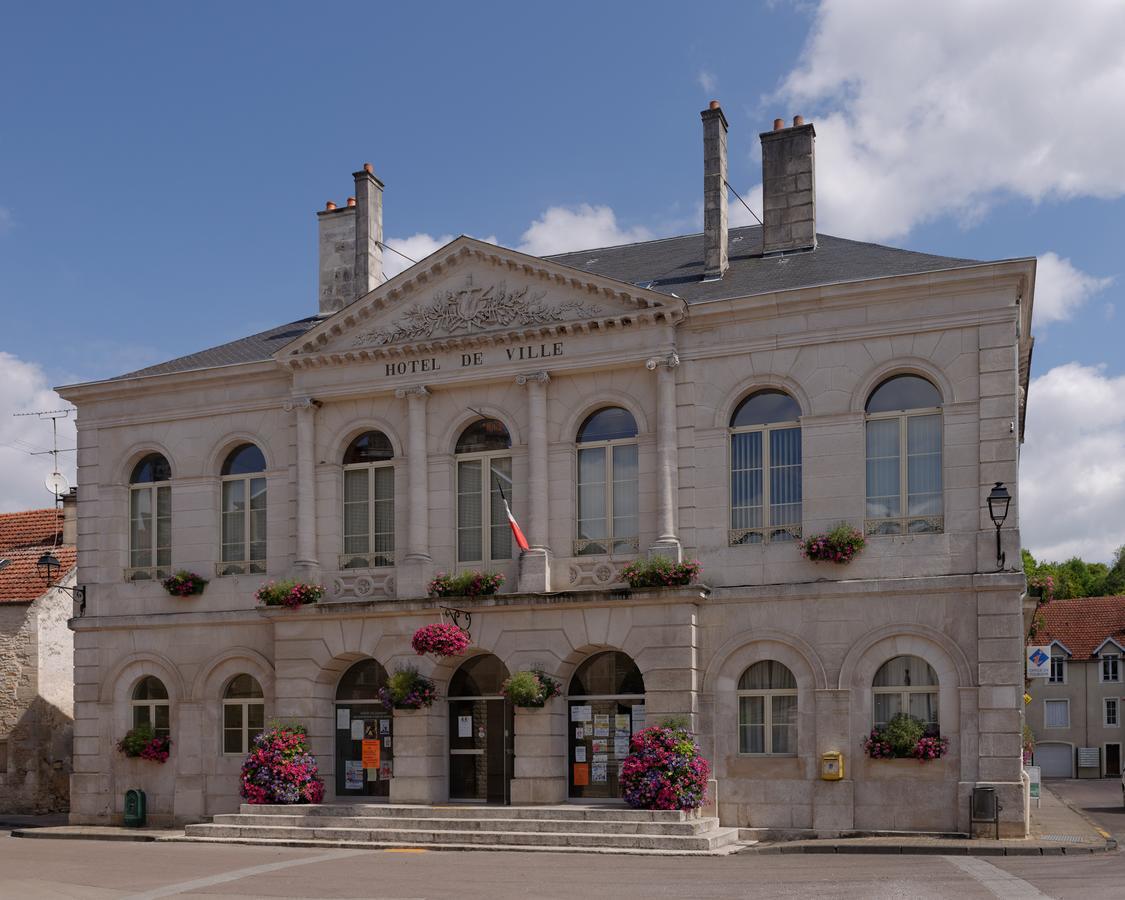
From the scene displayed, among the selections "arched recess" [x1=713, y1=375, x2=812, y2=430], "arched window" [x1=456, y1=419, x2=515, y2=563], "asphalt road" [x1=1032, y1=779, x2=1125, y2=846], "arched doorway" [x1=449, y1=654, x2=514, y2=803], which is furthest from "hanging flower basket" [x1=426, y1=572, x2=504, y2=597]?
"asphalt road" [x1=1032, y1=779, x2=1125, y2=846]

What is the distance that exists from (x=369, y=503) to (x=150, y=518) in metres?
4.80

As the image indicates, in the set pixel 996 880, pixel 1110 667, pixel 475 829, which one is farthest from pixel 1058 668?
pixel 996 880

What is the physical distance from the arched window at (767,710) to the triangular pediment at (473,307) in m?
5.74

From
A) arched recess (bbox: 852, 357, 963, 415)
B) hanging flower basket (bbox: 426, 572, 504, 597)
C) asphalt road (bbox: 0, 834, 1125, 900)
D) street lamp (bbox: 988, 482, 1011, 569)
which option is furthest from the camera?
hanging flower basket (bbox: 426, 572, 504, 597)

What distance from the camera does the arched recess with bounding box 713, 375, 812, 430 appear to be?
2212cm

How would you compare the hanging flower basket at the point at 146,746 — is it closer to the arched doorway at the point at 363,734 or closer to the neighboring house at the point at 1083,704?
the arched doorway at the point at 363,734

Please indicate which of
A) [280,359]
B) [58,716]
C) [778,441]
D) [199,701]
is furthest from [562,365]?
[58,716]

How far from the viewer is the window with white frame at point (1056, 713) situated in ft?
203

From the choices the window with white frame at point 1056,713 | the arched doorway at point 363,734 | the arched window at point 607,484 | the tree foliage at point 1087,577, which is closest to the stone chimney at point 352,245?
the arched window at point 607,484

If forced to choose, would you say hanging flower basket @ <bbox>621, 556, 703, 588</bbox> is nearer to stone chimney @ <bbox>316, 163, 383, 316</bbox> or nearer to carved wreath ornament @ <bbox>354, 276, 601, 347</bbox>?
carved wreath ornament @ <bbox>354, 276, 601, 347</bbox>

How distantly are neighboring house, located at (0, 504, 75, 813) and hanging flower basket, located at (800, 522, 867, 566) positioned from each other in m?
17.4

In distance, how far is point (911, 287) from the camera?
21.3m

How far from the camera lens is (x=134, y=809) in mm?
25672

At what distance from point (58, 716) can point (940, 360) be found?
20.2m
